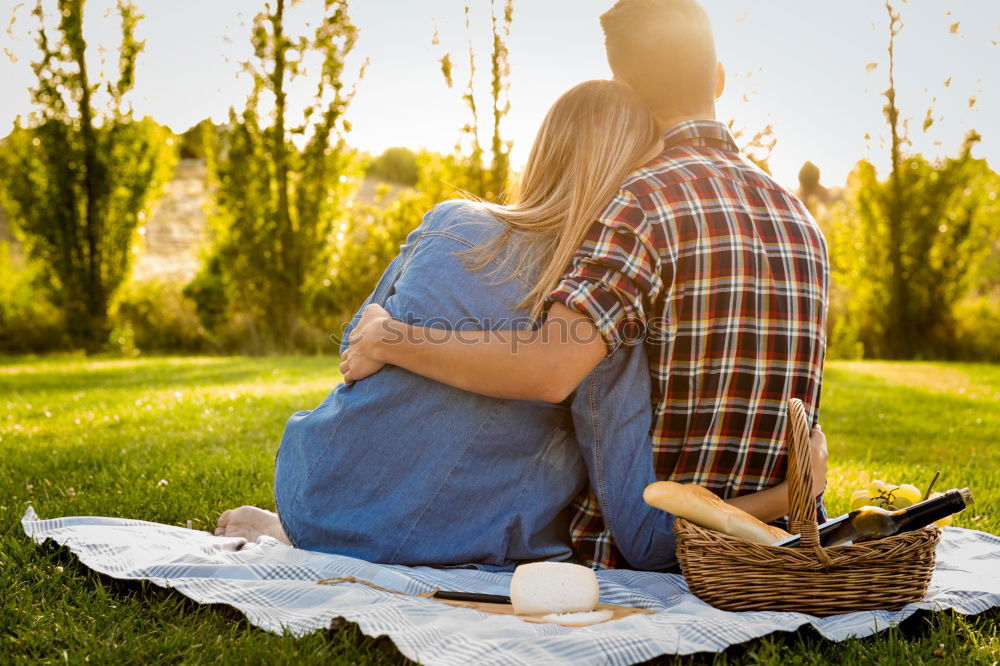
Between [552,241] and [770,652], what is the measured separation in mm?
1234

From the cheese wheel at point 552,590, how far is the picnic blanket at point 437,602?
0.07 meters

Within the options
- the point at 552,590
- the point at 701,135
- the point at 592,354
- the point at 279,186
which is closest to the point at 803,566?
the point at 552,590

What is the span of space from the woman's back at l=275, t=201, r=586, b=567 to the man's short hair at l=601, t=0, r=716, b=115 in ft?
2.16

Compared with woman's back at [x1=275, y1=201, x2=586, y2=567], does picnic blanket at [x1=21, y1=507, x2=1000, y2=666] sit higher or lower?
lower

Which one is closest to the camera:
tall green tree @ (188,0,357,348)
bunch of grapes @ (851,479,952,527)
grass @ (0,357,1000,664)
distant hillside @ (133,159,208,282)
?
grass @ (0,357,1000,664)

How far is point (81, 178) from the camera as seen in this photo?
44.7ft

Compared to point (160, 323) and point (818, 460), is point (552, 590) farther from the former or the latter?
point (160, 323)

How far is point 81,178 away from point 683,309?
537 inches

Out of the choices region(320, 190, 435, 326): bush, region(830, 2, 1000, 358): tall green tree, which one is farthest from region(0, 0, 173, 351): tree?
region(830, 2, 1000, 358): tall green tree

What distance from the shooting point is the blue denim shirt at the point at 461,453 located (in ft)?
7.89

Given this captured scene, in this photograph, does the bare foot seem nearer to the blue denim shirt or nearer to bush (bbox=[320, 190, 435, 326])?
the blue denim shirt

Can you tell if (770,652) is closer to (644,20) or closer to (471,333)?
(471,333)

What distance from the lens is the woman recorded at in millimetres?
2422

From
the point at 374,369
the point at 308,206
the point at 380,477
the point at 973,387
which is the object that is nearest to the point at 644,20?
the point at 374,369
